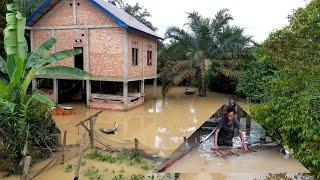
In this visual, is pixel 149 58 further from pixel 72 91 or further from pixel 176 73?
pixel 72 91

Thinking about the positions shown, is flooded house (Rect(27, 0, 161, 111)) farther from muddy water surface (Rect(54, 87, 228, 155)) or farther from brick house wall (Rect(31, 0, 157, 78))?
muddy water surface (Rect(54, 87, 228, 155))

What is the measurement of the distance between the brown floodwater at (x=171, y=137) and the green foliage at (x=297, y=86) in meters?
1.36

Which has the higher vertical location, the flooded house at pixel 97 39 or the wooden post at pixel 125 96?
the flooded house at pixel 97 39

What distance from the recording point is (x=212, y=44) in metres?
24.0

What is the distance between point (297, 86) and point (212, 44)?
53.3 ft

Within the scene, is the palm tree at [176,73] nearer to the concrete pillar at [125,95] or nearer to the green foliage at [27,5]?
the concrete pillar at [125,95]

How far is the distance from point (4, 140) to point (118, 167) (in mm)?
2993

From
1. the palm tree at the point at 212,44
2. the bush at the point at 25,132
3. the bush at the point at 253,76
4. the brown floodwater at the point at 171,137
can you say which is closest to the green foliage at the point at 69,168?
the brown floodwater at the point at 171,137

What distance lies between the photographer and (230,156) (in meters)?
5.76

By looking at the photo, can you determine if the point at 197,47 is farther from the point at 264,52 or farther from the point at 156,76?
the point at 264,52

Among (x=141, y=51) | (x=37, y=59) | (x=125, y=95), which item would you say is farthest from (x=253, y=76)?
(x=37, y=59)

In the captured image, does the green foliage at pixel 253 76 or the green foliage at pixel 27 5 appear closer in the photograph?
the green foliage at pixel 253 76

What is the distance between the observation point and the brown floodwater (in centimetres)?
530

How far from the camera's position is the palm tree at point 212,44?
2250 cm
